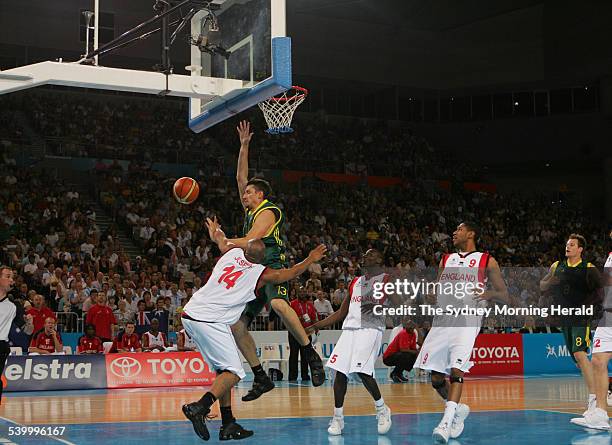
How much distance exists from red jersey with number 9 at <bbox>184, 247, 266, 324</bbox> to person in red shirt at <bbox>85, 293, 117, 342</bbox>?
413 inches

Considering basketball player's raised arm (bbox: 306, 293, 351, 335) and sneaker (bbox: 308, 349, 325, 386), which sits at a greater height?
basketball player's raised arm (bbox: 306, 293, 351, 335)

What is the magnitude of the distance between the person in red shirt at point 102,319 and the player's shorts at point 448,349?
33.6 ft

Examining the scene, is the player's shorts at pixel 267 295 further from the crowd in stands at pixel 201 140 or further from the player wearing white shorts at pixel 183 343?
the crowd in stands at pixel 201 140

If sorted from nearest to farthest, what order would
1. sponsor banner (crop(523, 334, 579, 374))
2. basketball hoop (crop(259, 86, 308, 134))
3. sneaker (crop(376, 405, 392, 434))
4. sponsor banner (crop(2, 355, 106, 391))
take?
1. sneaker (crop(376, 405, 392, 434))
2. basketball hoop (crop(259, 86, 308, 134))
3. sponsor banner (crop(2, 355, 106, 391))
4. sponsor banner (crop(523, 334, 579, 374))

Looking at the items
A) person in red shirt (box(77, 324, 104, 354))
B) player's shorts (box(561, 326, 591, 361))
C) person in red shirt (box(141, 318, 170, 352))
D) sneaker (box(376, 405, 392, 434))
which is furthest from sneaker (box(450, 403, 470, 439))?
person in red shirt (box(77, 324, 104, 354))

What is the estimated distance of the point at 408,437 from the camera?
9.41m

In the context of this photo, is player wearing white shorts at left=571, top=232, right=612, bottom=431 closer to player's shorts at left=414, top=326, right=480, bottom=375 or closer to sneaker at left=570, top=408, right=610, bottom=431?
sneaker at left=570, top=408, right=610, bottom=431

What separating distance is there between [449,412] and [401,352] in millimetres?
9366

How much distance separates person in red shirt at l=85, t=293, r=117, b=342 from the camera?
1788 centimetres

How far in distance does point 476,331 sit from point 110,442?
166 inches

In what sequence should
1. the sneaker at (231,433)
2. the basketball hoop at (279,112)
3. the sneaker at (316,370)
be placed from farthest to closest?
the basketball hoop at (279,112) < the sneaker at (316,370) < the sneaker at (231,433)

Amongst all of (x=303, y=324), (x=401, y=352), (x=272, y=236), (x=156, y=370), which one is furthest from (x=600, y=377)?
(x=156, y=370)

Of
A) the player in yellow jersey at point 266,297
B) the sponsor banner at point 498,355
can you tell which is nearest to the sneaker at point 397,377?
→ the sponsor banner at point 498,355

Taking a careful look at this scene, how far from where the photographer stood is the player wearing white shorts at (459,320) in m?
9.05
